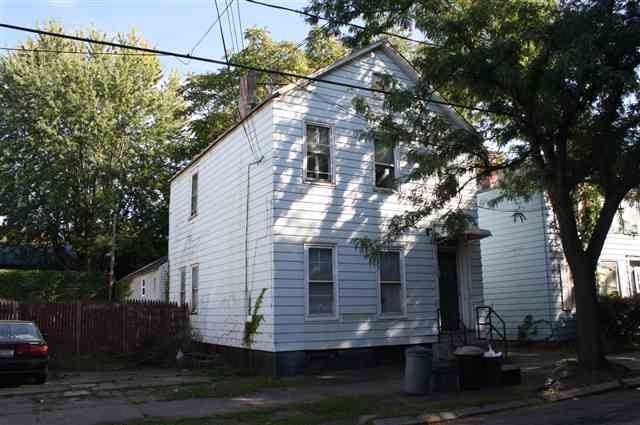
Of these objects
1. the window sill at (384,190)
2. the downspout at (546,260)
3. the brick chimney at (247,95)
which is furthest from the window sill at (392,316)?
the brick chimney at (247,95)

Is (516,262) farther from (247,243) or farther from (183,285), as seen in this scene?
(183,285)

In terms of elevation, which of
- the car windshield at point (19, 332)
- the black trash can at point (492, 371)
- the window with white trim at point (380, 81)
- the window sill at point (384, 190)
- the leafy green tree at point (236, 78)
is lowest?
the black trash can at point (492, 371)

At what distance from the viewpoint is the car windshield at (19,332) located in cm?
1282

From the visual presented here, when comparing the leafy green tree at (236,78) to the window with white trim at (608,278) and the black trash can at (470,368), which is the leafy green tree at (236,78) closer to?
the window with white trim at (608,278)

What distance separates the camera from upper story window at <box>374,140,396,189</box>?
52.1 feet

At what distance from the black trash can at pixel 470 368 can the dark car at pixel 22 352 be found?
30.3ft

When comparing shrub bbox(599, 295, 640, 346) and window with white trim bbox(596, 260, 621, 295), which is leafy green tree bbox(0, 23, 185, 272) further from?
shrub bbox(599, 295, 640, 346)

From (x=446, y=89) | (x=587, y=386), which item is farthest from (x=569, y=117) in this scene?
(x=587, y=386)

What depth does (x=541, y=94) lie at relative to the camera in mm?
11805

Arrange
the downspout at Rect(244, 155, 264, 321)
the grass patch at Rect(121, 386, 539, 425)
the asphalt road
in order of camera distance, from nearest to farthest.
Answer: the asphalt road
the grass patch at Rect(121, 386, 539, 425)
the downspout at Rect(244, 155, 264, 321)

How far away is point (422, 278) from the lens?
15.8m

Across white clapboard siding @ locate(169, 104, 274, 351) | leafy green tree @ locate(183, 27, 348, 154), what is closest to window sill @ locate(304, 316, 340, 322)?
white clapboard siding @ locate(169, 104, 274, 351)

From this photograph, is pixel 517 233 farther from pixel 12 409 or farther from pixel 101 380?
pixel 12 409

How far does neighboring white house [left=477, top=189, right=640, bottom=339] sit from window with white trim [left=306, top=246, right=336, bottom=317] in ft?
24.8
